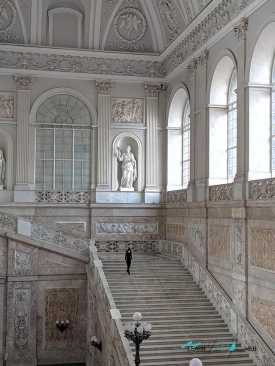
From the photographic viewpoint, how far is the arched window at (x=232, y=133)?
20.1 m

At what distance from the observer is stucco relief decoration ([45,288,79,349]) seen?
22.2m

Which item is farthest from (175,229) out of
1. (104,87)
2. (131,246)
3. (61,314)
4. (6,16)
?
(6,16)

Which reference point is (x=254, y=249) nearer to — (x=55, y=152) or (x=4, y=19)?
(x=55, y=152)

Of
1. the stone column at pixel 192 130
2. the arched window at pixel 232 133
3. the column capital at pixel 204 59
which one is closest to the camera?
the arched window at pixel 232 133

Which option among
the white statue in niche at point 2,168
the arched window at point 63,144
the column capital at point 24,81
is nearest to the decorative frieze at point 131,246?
the arched window at point 63,144

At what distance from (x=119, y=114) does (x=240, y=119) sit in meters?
8.91

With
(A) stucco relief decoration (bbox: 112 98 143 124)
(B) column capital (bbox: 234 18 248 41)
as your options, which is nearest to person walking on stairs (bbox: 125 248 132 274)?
(A) stucco relief decoration (bbox: 112 98 143 124)

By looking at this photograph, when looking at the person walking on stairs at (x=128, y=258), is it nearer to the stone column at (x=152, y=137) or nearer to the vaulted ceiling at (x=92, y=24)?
the stone column at (x=152, y=137)

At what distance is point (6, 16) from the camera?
2492cm

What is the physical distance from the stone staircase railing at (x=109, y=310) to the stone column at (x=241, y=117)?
5.06 meters

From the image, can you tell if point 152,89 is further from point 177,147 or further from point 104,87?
point 177,147

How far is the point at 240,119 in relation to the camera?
1769 centimetres

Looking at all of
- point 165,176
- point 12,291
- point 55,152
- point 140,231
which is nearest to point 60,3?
point 55,152

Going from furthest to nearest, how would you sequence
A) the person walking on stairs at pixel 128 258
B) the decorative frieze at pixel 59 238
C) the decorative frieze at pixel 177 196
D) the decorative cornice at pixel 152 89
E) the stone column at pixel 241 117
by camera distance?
1. the decorative cornice at pixel 152 89
2. the decorative frieze at pixel 177 196
3. the decorative frieze at pixel 59 238
4. the person walking on stairs at pixel 128 258
5. the stone column at pixel 241 117
